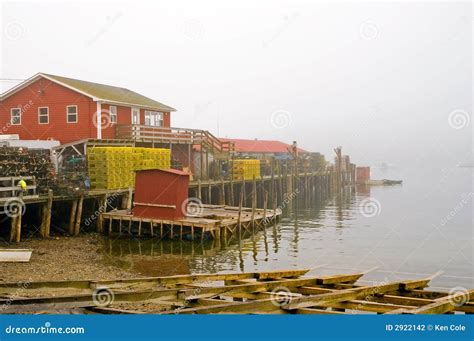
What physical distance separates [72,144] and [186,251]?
1222 centimetres

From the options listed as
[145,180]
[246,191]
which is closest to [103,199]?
[145,180]

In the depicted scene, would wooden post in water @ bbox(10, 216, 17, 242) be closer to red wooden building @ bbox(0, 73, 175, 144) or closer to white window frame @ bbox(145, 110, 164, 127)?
red wooden building @ bbox(0, 73, 175, 144)

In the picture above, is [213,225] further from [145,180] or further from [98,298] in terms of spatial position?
[98,298]

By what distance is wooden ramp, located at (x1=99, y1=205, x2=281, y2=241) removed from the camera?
80.9ft

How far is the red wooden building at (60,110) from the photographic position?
3352cm

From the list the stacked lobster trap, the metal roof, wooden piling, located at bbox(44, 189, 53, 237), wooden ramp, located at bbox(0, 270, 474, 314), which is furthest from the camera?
the metal roof

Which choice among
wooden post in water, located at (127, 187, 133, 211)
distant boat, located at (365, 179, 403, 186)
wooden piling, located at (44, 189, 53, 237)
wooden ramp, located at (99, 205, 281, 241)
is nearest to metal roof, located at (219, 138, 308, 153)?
distant boat, located at (365, 179, 403, 186)

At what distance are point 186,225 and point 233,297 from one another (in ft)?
50.2

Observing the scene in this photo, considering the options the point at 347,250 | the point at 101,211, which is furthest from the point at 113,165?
the point at 347,250

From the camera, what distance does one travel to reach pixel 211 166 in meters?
42.9

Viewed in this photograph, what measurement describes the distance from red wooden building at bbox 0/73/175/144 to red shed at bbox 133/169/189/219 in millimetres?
9243

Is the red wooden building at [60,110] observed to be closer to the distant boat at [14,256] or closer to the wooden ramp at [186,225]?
the wooden ramp at [186,225]

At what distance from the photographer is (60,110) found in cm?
3409

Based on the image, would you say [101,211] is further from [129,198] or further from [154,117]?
[154,117]
